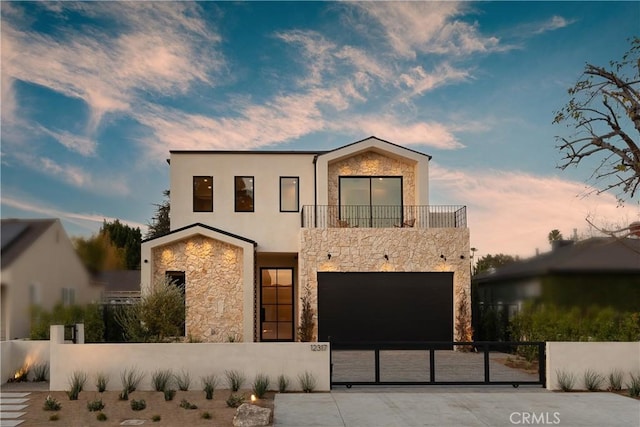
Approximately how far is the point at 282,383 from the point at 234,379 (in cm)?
102

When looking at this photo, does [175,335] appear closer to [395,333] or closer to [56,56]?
[395,333]

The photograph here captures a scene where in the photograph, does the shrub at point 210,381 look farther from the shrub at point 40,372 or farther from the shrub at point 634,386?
the shrub at point 634,386

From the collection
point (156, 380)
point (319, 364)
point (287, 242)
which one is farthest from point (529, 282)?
point (287, 242)

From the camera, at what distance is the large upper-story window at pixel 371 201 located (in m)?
22.5

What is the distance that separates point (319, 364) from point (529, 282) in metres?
4.63

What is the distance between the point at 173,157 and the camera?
22.5 metres

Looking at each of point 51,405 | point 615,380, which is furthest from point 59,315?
point 615,380

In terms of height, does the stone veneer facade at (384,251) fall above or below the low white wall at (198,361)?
above

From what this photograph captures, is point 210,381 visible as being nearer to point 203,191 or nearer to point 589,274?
point 589,274

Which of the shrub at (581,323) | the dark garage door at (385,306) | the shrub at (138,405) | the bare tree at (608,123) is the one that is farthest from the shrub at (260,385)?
the dark garage door at (385,306)

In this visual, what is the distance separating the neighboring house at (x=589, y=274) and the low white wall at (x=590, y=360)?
9.10 feet

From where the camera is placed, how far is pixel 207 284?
2095 cm

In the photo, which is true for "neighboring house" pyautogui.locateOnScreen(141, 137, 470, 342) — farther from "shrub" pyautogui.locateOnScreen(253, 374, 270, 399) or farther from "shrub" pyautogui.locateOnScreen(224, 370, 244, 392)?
"shrub" pyautogui.locateOnScreen(253, 374, 270, 399)

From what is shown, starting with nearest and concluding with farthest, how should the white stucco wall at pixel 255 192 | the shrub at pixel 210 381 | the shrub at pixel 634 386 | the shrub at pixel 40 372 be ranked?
the shrub at pixel 634 386 → the shrub at pixel 210 381 → the shrub at pixel 40 372 → the white stucco wall at pixel 255 192
